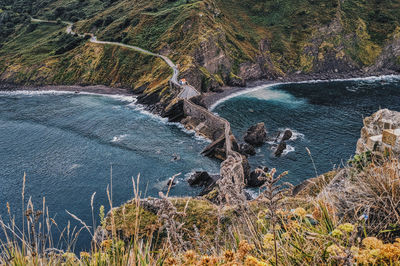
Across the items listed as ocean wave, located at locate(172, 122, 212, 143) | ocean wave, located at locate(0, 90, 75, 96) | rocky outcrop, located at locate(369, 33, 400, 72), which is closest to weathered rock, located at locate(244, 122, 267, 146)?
ocean wave, located at locate(172, 122, 212, 143)

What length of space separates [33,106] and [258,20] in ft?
323

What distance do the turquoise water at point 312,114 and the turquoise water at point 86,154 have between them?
1411cm

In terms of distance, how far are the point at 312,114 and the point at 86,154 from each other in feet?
178

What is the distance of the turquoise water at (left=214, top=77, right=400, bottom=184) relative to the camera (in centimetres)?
4806

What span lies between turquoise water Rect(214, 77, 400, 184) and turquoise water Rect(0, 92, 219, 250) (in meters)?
14.1

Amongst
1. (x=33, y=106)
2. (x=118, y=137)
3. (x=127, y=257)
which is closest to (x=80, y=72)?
(x=33, y=106)

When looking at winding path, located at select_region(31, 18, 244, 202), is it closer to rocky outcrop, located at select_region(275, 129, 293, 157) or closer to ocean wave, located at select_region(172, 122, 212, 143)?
ocean wave, located at select_region(172, 122, 212, 143)

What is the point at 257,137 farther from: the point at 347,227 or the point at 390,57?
the point at 390,57

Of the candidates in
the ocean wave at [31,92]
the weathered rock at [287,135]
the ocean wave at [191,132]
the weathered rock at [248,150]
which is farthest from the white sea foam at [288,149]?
the ocean wave at [31,92]

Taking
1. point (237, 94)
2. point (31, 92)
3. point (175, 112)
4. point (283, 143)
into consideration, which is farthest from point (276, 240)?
point (31, 92)

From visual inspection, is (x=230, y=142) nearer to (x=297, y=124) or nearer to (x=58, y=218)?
(x=297, y=124)

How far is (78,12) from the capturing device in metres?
152

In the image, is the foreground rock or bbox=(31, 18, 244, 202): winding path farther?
the foreground rock

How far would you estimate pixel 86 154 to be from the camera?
5241 centimetres
